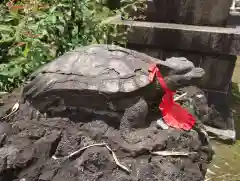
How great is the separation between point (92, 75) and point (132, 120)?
0.31 metres

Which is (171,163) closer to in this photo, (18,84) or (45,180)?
(45,180)

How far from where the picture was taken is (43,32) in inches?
108

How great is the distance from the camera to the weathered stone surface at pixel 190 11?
275 centimetres

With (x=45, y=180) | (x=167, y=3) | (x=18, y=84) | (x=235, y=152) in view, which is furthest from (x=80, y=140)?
(x=167, y=3)

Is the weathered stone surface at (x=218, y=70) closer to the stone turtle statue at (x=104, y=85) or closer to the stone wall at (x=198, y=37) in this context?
the stone wall at (x=198, y=37)

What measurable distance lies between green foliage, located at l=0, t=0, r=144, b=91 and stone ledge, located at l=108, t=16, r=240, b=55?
0.15m

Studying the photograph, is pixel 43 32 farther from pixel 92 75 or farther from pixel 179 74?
pixel 179 74

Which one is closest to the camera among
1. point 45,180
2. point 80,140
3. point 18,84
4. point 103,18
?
point 45,180

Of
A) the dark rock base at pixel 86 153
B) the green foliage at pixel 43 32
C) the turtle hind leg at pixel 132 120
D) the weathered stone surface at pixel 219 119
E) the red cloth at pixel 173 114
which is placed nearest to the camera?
the dark rock base at pixel 86 153

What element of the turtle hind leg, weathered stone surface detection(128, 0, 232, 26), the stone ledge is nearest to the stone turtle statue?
the turtle hind leg

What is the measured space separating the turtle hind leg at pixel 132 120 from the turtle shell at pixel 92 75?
9 centimetres

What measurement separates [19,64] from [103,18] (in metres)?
0.92

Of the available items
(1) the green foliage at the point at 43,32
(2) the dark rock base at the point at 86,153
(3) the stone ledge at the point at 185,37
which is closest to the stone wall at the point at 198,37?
(3) the stone ledge at the point at 185,37

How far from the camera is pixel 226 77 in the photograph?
278 centimetres
